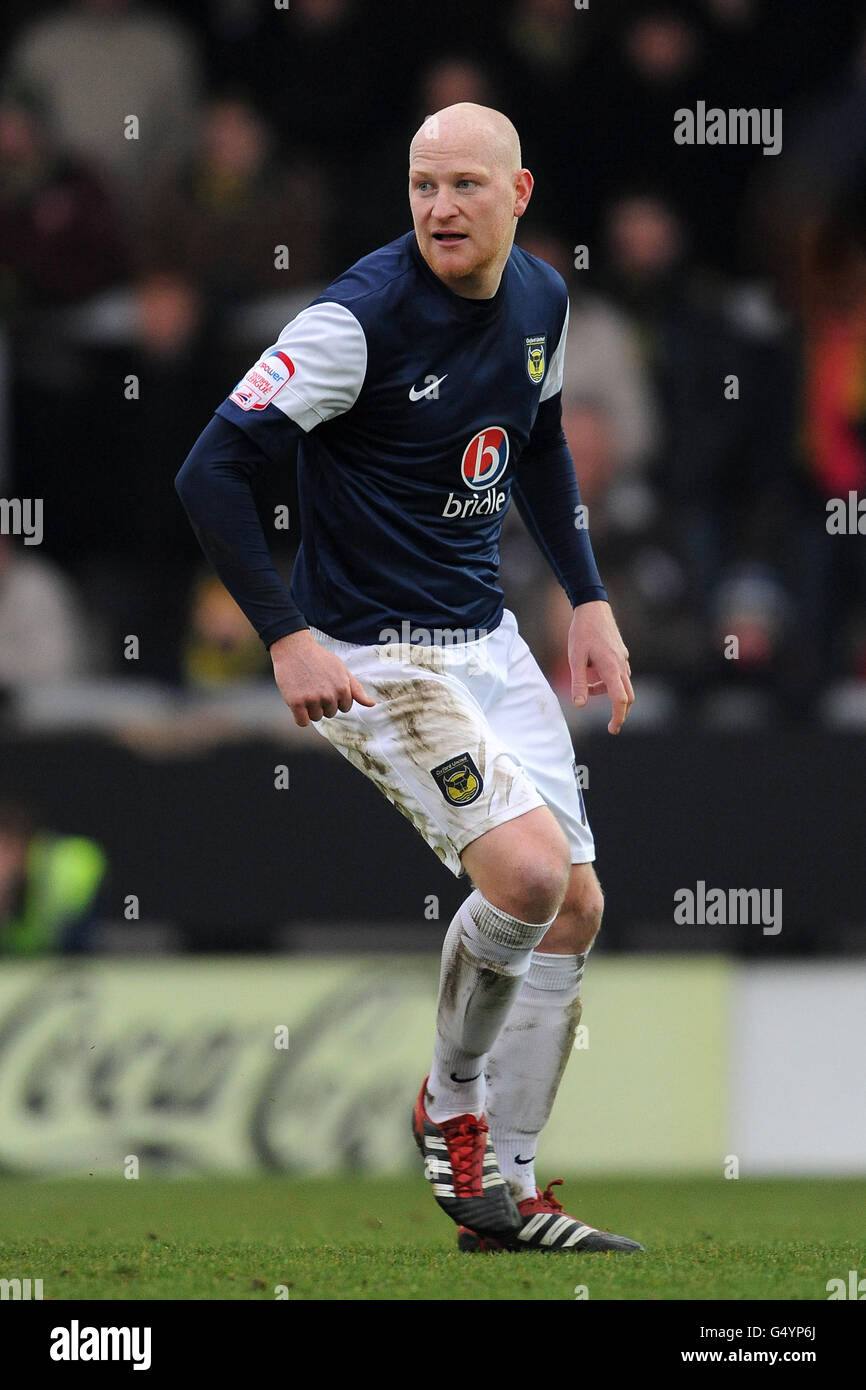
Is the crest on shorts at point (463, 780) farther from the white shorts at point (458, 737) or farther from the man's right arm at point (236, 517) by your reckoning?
the man's right arm at point (236, 517)

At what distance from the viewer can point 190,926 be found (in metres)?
8.06

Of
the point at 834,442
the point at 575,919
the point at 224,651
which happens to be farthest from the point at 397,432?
the point at 834,442

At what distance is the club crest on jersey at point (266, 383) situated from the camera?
4402mm

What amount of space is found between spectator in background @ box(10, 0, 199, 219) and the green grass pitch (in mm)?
4907

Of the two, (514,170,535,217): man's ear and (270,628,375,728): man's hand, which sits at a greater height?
(514,170,535,217): man's ear

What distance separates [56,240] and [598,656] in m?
5.22

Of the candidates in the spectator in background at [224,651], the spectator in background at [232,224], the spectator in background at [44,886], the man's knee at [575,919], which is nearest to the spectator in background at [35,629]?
the spectator in background at [224,651]

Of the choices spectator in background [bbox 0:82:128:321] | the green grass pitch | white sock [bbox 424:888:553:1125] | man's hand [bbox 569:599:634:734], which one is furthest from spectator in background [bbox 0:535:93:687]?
white sock [bbox 424:888:553:1125]

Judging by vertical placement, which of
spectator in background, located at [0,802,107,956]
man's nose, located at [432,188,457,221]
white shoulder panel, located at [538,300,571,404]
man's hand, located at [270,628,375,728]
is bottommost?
spectator in background, located at [0,802,107,956]

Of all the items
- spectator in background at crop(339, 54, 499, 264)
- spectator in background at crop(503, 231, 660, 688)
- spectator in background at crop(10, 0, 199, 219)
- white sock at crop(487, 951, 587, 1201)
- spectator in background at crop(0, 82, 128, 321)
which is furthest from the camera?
spectator in background at crop(10, 0, 199, 219)

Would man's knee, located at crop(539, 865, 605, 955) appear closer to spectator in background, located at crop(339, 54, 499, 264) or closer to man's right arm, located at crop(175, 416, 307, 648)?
man's right arm, located at crop(175, 416, 307, 648)

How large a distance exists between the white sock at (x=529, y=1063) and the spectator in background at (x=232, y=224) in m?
4.97

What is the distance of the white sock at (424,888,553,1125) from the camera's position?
459cm

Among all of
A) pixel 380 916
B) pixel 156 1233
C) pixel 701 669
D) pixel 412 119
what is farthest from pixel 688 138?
pixel 156 1233
